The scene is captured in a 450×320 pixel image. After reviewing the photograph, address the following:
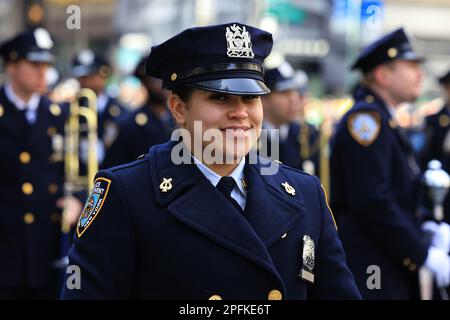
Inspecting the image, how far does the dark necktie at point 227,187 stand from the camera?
120 inches

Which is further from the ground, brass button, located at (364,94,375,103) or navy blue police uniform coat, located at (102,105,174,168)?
brass button, located at (364,94,375,103)

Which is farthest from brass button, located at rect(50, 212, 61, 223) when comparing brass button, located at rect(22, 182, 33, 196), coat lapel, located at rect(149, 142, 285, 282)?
coat lapel, located at rect(149, 142, 285, 282)

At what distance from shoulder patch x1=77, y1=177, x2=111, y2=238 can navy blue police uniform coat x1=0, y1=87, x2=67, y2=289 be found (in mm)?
3333

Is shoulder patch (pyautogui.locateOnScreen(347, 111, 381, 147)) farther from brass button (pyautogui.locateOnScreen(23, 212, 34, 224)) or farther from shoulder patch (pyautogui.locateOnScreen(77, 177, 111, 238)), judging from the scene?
shoulder patch (pyautogui.locateOnScreen(77, 177, 111, 238))

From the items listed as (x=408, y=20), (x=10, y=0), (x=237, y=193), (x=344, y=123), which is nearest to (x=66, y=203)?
(x=344, y=123)

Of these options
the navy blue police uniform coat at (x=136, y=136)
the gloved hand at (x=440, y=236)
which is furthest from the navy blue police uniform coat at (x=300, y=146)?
the gloved hand at (x=440, y=236)

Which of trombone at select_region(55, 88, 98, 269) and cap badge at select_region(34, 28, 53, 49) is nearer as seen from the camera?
cap badge at select_region(34, 28, 53, 49)

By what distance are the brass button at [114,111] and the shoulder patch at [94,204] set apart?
867 cm

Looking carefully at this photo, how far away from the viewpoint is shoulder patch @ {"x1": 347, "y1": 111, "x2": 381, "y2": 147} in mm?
5359

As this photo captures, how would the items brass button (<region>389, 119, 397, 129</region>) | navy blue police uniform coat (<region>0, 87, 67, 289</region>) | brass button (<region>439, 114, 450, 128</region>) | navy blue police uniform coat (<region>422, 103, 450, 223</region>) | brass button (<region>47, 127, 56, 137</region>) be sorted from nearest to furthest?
brass button (<region>389, 119, 397, 129</region>) < navy blue police uniform coat (<region>0, 87, 67, 289</region>) < brass button (<region>47, 127, 56, 137</region>) < navy blue police uniform coat (<region>422, 103, 450, 223</region>) < brass button (<region>439, 114, 450, 128</region>)

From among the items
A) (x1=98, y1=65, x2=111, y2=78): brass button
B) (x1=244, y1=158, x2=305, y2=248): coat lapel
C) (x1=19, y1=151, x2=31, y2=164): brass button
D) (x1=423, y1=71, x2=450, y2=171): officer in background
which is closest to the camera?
(x1=244, y1=158, x2=305, y2=248): coat lapel

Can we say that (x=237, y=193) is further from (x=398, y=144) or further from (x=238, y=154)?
(x=398, y=144)

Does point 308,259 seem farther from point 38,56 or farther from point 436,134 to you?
point 436,134
